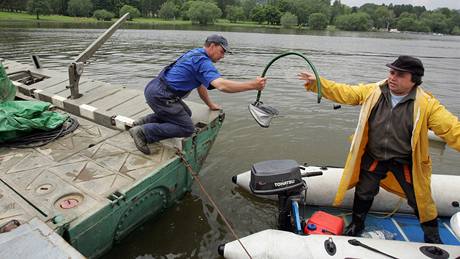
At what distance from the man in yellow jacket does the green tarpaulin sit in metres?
4.03

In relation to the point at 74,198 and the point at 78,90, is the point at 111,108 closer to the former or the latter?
the point at 78,90

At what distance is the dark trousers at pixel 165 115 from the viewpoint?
4828 mm

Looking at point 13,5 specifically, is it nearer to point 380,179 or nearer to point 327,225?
point 327,225

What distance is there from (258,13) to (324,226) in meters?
92.8

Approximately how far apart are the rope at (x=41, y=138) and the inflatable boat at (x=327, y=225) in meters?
3.20

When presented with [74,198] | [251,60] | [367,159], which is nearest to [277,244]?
[367,159]

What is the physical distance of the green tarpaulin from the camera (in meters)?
4.82

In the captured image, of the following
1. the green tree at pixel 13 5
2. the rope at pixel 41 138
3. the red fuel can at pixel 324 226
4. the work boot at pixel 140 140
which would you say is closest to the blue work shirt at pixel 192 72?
the work boot at pixel 140 140

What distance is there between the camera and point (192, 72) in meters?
4.70

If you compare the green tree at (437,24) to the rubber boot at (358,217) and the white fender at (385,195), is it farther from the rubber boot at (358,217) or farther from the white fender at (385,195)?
the rubber boot at (358,217)

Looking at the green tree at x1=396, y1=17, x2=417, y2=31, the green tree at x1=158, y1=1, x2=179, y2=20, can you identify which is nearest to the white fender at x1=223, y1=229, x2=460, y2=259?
the green tree at x1=158, y1=1, x2=179, y2=20

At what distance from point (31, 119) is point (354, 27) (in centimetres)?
8173

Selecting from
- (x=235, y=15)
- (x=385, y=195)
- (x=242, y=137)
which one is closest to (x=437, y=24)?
(x=235, y=15)

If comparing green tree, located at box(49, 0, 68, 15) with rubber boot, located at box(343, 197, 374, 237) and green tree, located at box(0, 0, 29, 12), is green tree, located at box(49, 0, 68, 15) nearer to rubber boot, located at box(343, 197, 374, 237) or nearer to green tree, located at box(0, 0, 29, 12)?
green tree, located at box(0, 0, 29, 12)
